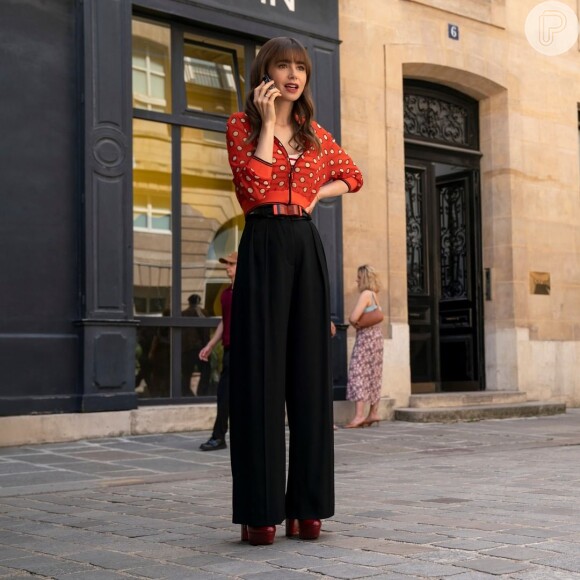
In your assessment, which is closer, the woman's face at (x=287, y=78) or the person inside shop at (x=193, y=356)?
the woman's face at (x=287, y=78)

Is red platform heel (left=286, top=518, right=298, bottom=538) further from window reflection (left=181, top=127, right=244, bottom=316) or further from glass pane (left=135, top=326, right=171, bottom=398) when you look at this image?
window reflection (left=181, top=127, right=244, bottom=316)

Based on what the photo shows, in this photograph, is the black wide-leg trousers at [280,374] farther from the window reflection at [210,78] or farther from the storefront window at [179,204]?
the window reflection at [210,78]

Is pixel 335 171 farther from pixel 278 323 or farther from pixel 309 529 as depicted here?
pixel 309 529

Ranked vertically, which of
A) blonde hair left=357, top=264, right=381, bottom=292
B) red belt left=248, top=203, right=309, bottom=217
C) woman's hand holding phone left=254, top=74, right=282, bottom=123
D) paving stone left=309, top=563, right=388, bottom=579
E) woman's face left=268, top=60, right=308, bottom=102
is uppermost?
woman's face left=268, top=60, right=308, bottom=102

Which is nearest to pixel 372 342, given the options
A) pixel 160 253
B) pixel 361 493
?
pixel 160 253

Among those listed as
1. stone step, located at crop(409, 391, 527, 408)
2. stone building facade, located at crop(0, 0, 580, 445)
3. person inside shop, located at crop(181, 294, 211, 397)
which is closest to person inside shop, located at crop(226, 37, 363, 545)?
stone building facade, located at crop(0, 0, 580, 445)

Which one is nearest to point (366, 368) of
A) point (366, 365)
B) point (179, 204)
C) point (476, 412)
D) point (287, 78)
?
point (366, 365)

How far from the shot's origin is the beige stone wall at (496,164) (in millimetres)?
12266

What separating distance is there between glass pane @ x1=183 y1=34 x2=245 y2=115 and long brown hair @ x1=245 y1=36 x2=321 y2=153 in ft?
22.0

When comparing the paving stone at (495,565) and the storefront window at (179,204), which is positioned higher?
the storefront window at (179,204)

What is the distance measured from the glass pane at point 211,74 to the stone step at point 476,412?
391 cm

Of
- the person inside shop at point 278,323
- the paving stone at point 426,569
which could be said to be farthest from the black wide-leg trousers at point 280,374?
the paving stone at point 426,569

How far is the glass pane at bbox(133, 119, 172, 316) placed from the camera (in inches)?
402

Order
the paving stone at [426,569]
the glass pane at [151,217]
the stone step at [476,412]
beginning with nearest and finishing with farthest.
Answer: the paving stone at [426,569]
the glass pane at [151,217]
the stone step at [476,412]
